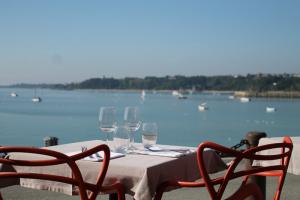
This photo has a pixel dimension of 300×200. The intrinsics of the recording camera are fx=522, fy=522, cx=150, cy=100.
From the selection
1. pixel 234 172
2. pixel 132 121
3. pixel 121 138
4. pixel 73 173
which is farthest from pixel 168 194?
pixel 73 173

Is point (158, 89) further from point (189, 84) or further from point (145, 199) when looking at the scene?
point (145, 199)

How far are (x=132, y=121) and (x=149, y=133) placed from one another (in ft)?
0.47

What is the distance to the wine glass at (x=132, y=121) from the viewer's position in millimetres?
3402

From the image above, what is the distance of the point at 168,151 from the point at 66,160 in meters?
1.01

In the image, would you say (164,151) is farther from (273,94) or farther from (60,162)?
(273,94)

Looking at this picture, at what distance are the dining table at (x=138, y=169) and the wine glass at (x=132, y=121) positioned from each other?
129 mm

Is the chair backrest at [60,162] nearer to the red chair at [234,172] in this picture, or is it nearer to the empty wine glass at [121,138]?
the red chair at [234,172]

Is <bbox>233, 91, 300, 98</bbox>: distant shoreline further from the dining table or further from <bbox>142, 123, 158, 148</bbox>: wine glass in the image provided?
the dining table

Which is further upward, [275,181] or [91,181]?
[91,181]

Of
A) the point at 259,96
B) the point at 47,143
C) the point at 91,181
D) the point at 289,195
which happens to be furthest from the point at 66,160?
the point at 259,96

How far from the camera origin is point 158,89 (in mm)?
170375

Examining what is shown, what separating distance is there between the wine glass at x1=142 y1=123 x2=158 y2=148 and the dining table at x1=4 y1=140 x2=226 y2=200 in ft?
0.27

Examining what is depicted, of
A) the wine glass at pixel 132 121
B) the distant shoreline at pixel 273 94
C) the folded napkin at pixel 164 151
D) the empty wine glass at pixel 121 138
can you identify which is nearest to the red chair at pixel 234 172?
the folded napkin at pixel 164 151

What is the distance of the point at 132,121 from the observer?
136 inches
